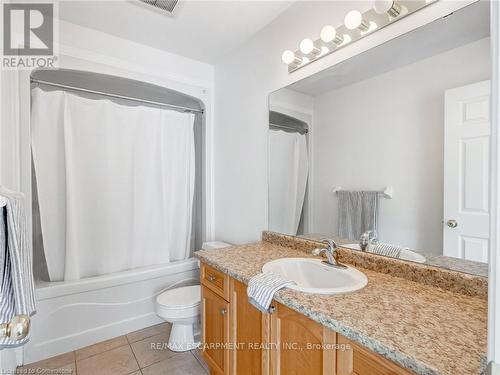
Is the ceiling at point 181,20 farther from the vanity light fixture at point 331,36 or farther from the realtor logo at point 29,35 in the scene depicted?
the vanity light fixture at point 331,36

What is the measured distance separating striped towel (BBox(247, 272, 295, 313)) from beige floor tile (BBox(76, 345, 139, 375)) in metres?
1.27

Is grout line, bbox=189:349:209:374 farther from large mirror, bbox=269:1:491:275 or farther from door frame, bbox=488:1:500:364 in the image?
door frame, bbox=488:1:500:364

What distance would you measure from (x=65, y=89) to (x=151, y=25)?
0.83 meters

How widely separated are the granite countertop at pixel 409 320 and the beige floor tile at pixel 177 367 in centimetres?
100

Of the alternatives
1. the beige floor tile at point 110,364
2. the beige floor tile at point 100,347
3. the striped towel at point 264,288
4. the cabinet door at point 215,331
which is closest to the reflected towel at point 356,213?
the striped towel at point 264,288

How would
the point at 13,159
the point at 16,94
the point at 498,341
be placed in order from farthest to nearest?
the point at 16,94, the point at 13,159, the point at 498,341

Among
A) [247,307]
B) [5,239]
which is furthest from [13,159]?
[247,307]

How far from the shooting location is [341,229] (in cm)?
147

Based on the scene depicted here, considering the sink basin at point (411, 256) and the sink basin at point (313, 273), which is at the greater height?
the sink basin at point (411, 256)

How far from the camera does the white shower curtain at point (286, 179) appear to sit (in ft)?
5.73

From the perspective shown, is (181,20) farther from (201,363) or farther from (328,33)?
(201,363)

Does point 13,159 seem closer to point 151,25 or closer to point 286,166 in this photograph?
point 151,25

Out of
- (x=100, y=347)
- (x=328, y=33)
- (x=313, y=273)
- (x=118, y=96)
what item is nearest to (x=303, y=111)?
(x=328, y=33)

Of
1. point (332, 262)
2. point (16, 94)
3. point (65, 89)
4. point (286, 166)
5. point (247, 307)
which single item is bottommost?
point (247, 307)
